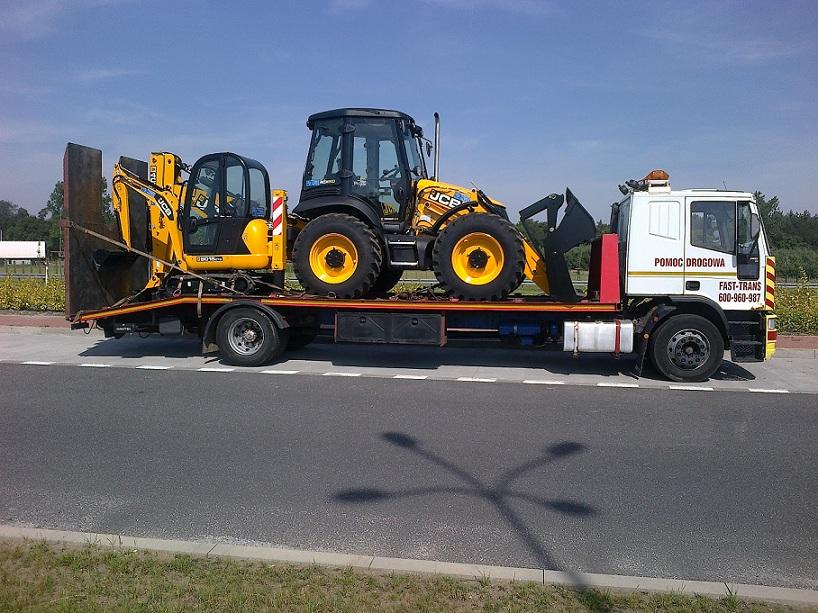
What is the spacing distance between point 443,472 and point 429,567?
83.4 inches

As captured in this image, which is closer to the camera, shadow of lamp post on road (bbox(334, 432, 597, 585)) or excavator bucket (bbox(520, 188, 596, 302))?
shadow of lamp post on road (bbox(334, 432, 597, 585))

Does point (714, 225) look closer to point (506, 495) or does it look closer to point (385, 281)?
point (385, 281)

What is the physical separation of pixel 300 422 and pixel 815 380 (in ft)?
25.5

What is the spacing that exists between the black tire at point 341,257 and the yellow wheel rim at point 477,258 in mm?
1249

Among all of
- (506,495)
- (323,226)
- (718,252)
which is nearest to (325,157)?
(323,226)

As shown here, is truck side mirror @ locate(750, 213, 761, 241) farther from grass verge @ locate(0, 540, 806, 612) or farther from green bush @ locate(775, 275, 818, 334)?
grass verge @ locate(0, 540, 806, 612)

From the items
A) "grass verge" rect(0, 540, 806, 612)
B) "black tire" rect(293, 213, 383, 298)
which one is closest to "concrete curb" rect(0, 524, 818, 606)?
"grass verge" rect(0, 540, 806, 612)

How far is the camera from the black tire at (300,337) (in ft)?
39.9

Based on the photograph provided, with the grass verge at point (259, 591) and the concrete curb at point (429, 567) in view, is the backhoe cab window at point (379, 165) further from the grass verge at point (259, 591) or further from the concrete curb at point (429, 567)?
the grass verge at point (259, 591)

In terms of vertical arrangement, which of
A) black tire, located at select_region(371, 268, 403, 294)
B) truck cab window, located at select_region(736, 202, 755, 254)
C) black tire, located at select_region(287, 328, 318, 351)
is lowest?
black tire, located at select_region(287, 328, 318, 351)

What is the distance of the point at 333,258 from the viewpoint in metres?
11.5

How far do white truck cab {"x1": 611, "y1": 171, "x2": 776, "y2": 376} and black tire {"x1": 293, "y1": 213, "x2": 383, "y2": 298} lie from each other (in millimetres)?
3870

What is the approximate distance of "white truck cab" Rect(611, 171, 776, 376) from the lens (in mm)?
10391

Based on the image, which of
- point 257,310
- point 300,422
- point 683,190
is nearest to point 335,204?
point 257,310
